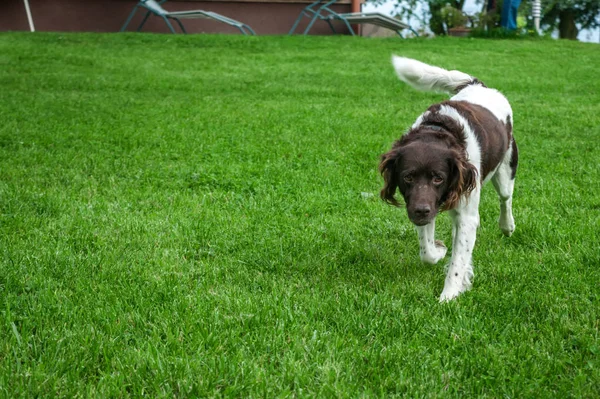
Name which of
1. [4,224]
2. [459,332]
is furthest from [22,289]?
[459,332]

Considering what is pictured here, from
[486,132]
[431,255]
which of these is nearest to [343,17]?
[486,132]

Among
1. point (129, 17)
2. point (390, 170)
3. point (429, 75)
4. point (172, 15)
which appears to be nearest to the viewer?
point (390, 170)

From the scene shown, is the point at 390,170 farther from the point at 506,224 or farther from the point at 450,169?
the point at 506,224

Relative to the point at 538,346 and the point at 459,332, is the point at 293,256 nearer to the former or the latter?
the point at 459,332

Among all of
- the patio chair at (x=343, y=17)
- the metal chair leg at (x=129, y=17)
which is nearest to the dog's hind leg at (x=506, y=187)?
the patio chair at (x=343, y=17)

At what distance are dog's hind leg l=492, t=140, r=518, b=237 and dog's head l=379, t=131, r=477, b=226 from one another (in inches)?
46.4

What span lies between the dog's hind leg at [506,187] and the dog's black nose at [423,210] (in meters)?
1.50

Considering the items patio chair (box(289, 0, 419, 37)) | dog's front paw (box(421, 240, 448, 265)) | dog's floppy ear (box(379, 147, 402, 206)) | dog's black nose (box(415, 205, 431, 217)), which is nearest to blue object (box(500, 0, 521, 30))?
patio chair (box(289, 0, 419, 37))

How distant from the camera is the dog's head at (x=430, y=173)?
12.4 ft

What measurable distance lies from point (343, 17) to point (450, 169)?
1489cm

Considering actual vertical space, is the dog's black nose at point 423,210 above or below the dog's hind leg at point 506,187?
above

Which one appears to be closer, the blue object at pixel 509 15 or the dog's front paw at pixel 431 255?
the dog's front paw at pixel 431 255

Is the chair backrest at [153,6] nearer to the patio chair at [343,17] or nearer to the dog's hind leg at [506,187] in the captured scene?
the patio chair at [343,17]

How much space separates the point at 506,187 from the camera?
16.7 feet
